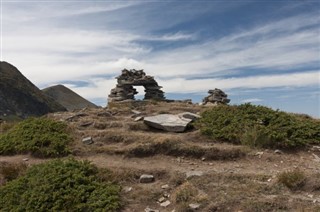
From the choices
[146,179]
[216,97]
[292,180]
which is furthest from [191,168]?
[216,97]

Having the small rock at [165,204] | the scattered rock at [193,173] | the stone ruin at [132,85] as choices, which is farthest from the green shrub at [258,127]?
the stone ruin at [132,85]

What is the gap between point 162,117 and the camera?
19.0m

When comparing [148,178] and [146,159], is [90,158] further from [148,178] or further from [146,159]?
[148,178]

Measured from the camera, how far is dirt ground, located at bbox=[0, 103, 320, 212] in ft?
35.1

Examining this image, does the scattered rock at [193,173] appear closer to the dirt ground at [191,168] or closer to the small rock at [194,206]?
the dirt ground at [191,168]

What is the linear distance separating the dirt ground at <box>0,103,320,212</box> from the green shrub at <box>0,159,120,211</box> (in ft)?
2.20

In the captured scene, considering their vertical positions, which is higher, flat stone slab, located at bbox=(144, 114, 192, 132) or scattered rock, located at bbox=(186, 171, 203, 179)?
flat stone slab, located at bbox=(144, 114, 192, 132)

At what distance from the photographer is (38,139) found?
656 inches

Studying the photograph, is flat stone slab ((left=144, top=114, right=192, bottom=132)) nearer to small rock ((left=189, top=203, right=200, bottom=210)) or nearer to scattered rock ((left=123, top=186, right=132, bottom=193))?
scattered rock ((left=123, top=186, right=132, bottom=193))

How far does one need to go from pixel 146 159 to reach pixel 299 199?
602cm

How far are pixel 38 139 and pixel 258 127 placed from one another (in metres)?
9.18

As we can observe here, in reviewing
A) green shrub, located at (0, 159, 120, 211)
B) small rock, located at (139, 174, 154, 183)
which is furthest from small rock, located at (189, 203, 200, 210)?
small rock, located at (139, 174, 154, 183)

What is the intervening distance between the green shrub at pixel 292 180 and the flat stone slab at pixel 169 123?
672 cm

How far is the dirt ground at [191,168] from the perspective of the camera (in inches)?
421
